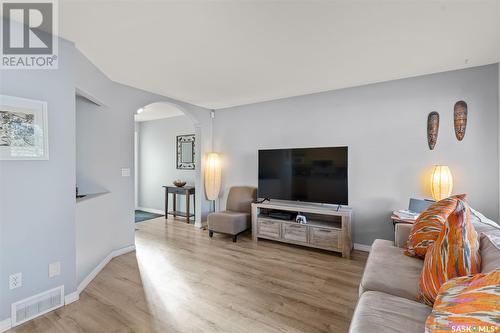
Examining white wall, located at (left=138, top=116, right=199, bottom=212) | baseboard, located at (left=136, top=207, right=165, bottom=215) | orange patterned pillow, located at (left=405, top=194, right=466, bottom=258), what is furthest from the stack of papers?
baseboard, located at (left=136, top=207, right=165, bottom=215)

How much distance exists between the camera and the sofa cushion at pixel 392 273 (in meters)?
1.42

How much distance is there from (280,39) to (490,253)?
2.07 metres

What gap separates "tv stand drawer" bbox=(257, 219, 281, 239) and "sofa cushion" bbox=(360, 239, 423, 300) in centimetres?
165

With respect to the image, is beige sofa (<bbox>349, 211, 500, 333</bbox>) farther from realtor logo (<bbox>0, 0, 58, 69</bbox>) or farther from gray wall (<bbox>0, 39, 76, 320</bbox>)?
realtor logo (<bbox>0, 0, 58, 69</bbox>)

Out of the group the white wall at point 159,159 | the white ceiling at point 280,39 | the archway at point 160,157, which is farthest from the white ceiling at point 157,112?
the white ceiling at point 280,39

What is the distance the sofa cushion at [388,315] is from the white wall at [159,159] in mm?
4537

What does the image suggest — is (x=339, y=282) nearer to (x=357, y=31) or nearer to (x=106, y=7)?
(x=357, y=31)

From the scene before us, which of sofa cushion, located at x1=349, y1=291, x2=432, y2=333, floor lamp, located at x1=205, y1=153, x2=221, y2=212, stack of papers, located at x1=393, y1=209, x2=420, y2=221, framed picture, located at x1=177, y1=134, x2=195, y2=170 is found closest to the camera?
sofa cushion, located at x1=349, y1=291, x2=432, y2=333

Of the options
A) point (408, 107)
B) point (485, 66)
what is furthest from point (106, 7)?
point (485, 66)

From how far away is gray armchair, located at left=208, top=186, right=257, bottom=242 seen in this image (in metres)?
3.63

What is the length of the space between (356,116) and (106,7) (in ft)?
10.2

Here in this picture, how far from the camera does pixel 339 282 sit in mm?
2373

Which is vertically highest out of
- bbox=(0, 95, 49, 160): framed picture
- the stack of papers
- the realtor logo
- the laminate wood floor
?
the realtor logo

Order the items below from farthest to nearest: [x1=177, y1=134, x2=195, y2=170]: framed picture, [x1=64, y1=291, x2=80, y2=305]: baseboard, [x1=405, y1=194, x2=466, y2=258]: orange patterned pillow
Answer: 1. [x1=177, y1=134, x2=195, y2=170]: framed picture
2. [x1=64, y1=291, x2=80, y2=305]: baseboard
3. [x1=405, y1=194, x2=466, y2=258]: orange patterned pillow
